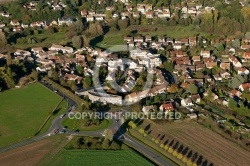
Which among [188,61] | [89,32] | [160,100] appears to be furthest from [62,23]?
[160,100]

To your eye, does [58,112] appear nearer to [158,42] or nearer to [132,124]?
[132,124]

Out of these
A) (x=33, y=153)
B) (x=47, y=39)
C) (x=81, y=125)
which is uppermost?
(x=47, y=39)

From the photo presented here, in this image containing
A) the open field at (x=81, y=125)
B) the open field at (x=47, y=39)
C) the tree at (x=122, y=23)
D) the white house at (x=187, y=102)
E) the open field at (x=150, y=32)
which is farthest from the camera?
the tree at (x=122, y=23)

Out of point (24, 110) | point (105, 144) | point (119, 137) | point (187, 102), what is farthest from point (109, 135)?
point (24, 110)

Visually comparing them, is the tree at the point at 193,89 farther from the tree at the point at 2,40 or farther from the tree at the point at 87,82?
the tree at the point at 2,40

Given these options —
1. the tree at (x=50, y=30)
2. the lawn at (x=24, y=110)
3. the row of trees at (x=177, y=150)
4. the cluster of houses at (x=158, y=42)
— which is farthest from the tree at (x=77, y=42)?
the row of trees at (x=177, y=150)

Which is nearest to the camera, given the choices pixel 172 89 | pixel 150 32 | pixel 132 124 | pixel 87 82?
pixel 132 124

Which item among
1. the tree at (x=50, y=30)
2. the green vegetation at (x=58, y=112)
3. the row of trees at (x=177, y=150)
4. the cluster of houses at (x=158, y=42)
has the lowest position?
the row of trees at (x=177, y=150)
